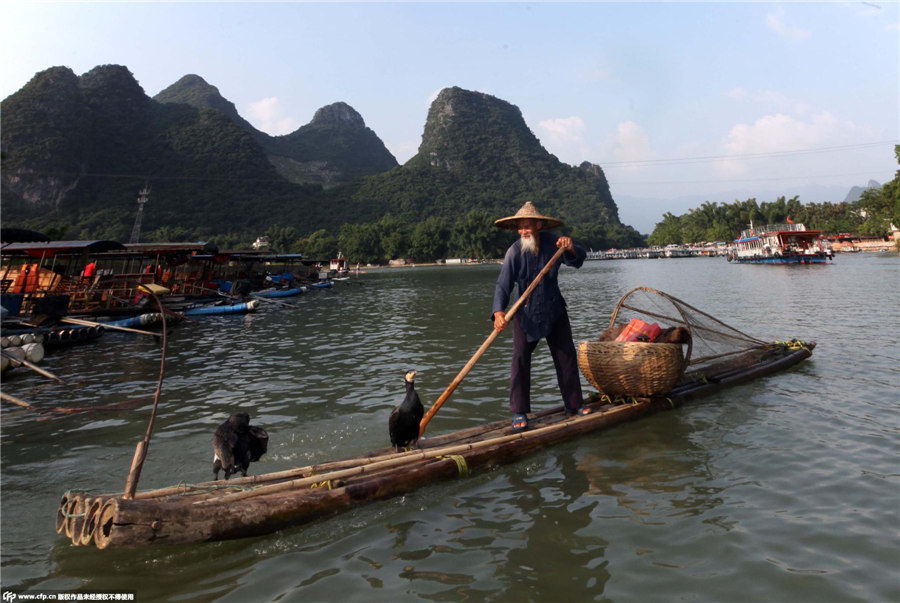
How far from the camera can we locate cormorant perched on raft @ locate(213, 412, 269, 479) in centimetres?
465

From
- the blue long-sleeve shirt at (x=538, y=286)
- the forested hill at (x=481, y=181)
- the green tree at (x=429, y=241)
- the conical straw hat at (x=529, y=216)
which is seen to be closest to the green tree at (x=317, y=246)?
the green tree at (x=429, y=241)

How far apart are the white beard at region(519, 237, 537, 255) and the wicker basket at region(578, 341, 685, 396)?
179 centimetres

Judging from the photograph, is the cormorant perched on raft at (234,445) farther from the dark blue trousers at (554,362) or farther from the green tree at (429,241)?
the green tree at (429,241)

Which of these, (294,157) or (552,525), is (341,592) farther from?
(294,157)

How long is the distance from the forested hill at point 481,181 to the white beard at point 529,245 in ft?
448

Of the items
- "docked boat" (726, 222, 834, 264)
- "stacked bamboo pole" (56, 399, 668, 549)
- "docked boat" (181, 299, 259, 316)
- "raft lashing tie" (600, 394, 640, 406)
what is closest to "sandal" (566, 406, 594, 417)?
"raft lashing tie" (600, 394, 640, 406)

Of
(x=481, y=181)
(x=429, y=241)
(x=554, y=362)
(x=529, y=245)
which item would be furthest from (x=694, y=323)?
(x=481, y=181)

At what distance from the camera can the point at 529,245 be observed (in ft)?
19.8

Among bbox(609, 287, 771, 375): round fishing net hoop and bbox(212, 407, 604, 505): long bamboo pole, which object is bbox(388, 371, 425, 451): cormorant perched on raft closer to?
bbox(212, 407, 604, 505): long bamboo pole

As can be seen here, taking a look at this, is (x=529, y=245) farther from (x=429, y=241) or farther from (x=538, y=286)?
(x=429, y=241)

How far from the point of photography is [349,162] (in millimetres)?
199750

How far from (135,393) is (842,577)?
10886mm

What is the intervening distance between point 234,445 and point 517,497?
2.74 m

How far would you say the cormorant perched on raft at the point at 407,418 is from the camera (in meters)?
5.03
